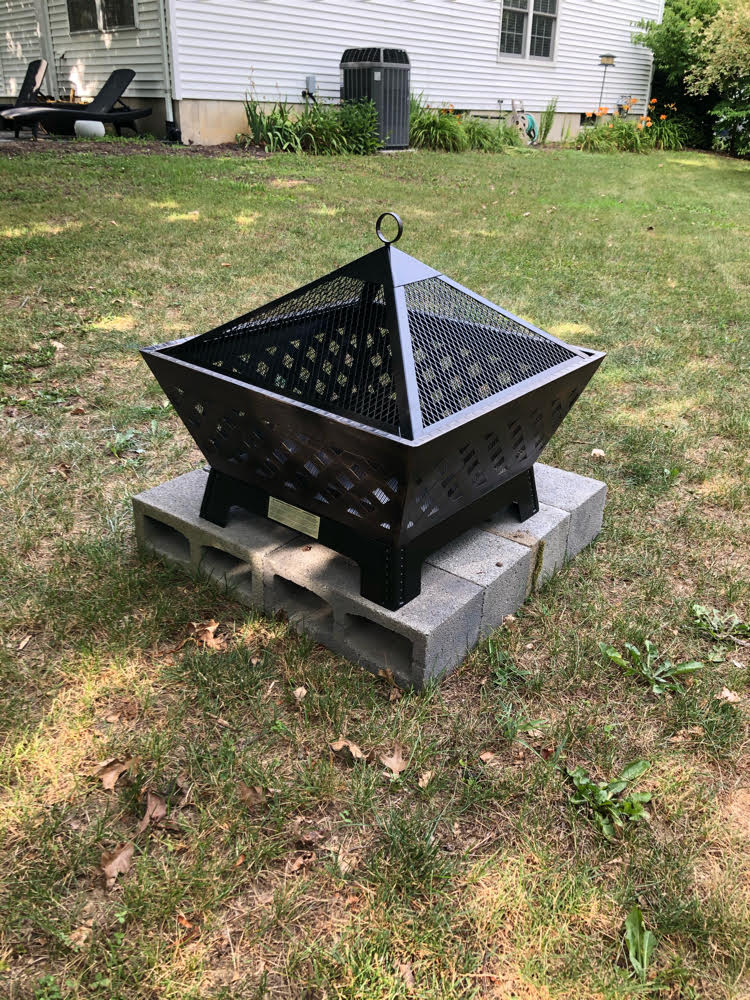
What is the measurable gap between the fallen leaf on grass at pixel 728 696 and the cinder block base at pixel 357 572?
665mm

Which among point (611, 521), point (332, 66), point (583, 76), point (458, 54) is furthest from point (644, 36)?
point (611, 521)

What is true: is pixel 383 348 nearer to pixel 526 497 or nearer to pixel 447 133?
pixel 526 497

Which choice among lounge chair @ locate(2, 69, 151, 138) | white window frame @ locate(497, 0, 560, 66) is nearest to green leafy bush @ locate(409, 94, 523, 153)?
white window frame @ locate(497, 0, 560, 66)

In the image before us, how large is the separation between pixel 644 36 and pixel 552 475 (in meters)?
20.2

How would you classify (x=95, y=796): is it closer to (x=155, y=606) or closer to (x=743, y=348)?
(x=155, y=606)

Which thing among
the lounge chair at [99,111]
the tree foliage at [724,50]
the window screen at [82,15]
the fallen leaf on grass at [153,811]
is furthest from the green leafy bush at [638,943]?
the tree foliage at [724,50]

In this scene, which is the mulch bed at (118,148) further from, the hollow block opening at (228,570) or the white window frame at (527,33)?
the hollow block opening at (228,570)

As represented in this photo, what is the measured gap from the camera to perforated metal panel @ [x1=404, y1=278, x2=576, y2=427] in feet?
7.18

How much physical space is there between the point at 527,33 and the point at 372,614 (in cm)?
1808

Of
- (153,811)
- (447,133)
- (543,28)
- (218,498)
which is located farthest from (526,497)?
(543,28)

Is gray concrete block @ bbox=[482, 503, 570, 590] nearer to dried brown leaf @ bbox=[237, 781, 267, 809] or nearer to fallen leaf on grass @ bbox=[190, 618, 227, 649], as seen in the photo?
fallen leaf on grass @ bbox=[190, 618, 227, 649]

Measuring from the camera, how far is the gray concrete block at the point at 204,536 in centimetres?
260

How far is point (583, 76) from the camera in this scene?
18.8 m

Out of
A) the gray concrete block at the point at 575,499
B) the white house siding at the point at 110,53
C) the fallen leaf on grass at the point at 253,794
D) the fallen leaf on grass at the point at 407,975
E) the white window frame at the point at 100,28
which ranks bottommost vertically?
the fallen leaf on grass at the point at 407,975
